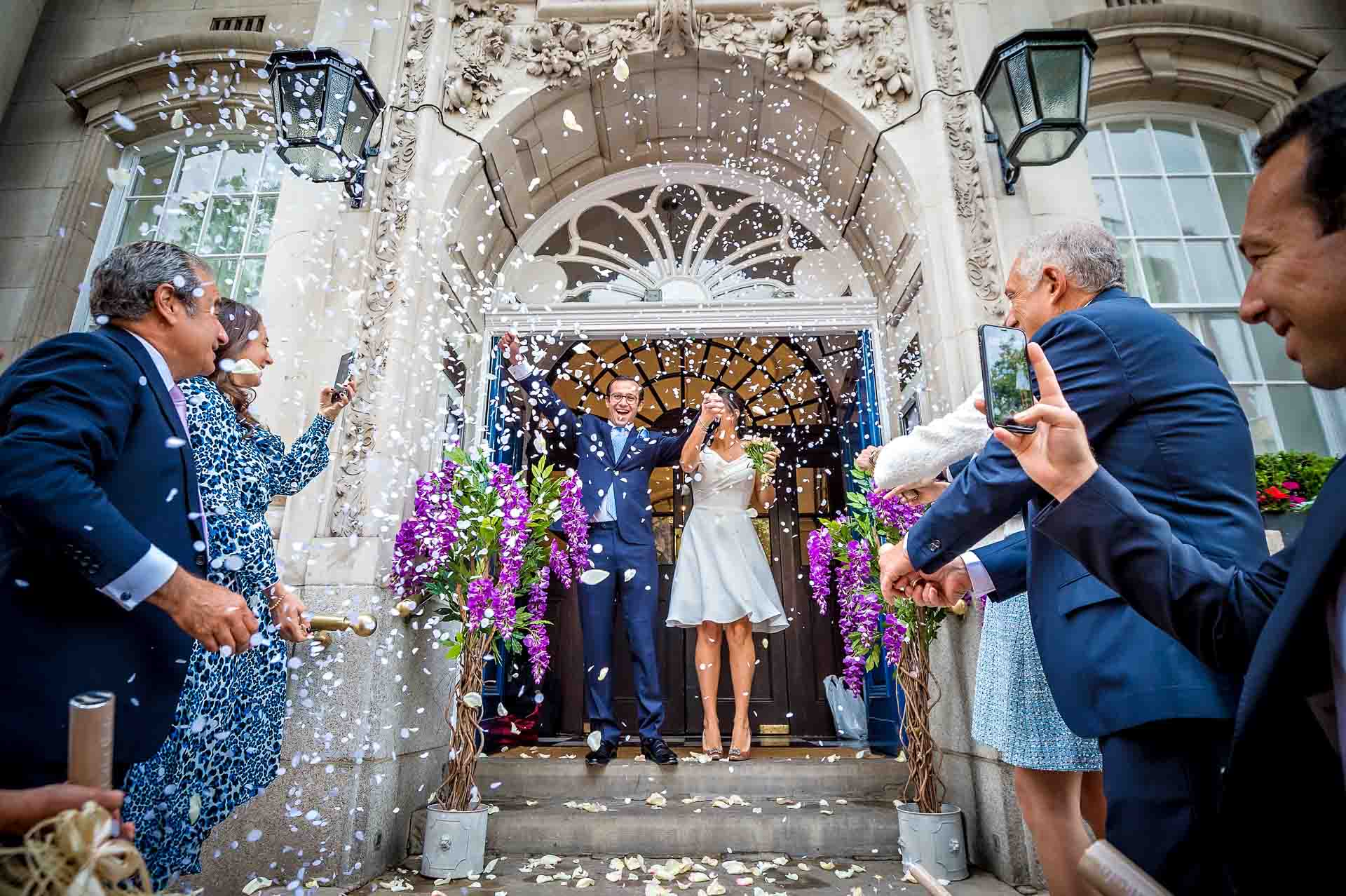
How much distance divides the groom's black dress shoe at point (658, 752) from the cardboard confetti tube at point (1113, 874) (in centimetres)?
326

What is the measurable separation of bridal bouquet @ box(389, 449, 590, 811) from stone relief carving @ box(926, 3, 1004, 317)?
8.84 ft

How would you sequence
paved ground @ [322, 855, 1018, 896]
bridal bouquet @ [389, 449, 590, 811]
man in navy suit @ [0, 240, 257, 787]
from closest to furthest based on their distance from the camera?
man in navy suit @ [0, 240, 257, 787]
paved ground @ [322, 855, 1018, 896]
bridal bouquet @ [389, 449, 590, 811]

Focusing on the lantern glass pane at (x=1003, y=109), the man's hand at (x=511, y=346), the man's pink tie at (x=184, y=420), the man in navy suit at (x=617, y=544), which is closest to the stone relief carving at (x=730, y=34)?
the lantern glass pane at (x=1003, y=109)

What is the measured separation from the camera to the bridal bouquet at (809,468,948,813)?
330cm

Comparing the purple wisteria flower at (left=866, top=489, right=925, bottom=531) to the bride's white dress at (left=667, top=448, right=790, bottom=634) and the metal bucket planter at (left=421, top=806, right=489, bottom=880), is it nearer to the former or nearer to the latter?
the bride's white dress at (left=667, top=448, right=790, bottom=634)

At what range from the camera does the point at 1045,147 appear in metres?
3.90

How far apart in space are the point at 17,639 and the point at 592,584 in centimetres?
302

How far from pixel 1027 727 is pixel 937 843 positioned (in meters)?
1.39

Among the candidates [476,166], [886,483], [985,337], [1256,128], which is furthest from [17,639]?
[1256,128]

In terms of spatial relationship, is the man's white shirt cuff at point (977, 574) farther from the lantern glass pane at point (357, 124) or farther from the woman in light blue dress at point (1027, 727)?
the lantern glass pane at point (357, 124)

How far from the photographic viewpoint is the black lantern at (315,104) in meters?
3.75

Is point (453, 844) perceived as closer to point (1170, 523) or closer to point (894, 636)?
point (894, 636)

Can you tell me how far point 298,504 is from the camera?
3752mm

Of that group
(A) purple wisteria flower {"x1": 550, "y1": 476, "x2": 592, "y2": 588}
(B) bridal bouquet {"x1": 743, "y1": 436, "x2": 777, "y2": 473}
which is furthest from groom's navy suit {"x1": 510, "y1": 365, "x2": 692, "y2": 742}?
(B) bridal bouquet {"x1": 743, "y1": 436, "x2": 777, "y2": 473}
